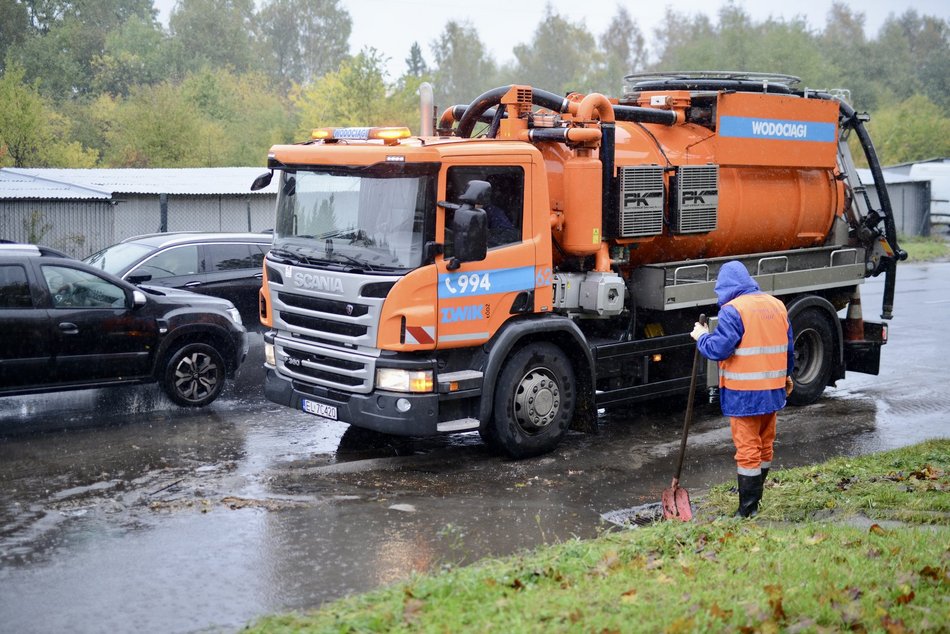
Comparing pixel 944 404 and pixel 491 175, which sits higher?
pixel 491 175

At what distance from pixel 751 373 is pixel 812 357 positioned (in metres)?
5.11

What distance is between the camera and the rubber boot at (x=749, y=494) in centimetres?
709

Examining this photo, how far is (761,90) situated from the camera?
1154 centimetres

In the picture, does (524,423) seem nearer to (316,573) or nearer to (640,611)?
(316,573)

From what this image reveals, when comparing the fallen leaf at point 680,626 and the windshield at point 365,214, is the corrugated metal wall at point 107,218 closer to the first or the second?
the windshield at point 365,214

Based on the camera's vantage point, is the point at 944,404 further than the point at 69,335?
Yes

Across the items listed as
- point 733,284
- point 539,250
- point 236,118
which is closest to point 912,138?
point 236,118

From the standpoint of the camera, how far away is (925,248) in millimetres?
34812

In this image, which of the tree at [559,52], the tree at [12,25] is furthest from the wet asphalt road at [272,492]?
the tree at [559,52]

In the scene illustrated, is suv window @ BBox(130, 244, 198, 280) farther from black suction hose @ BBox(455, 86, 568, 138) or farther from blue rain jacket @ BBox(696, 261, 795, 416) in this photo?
blue rain jacket @ BBox(696, 261, 795, 416)

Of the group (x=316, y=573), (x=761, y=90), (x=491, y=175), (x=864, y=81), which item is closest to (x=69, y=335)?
(x=491, y=175)

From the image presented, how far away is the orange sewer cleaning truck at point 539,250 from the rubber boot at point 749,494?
2.15m

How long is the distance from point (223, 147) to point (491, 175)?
90.0 ft

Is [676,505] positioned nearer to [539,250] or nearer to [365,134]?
[539,250]
